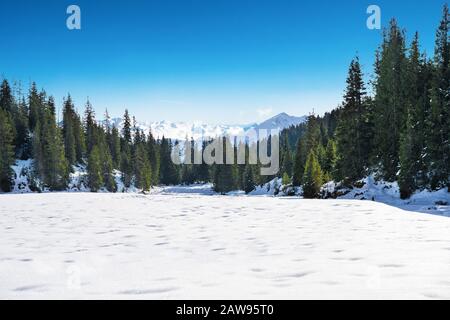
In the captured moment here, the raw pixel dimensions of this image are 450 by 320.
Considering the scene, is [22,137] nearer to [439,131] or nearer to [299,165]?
[299,165]

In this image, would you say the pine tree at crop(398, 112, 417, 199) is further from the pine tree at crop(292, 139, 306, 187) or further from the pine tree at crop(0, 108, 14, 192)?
the pine tree at crop(0, 108, 14, 192)

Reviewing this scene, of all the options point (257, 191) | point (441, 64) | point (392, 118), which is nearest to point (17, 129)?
point (257, 191)

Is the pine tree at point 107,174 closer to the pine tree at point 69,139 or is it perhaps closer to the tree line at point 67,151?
the tree line at point 67,151

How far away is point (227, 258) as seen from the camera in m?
6.78

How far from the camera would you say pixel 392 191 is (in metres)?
34.7

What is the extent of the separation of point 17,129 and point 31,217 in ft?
265

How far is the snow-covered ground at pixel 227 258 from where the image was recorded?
480cm

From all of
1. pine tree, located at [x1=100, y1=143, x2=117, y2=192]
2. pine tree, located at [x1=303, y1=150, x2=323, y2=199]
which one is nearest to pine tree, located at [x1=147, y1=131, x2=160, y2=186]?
pine tree, located at [x1=100, y1=143, x2=117, y2=192]

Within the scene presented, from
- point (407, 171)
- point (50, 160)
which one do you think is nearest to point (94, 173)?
point (50, 160)

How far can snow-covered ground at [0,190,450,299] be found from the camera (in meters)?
4.80

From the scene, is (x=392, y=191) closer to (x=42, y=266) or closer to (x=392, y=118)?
(x=392, y=118)

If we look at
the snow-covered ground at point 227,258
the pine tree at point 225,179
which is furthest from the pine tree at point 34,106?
the snow-covered ground at point 227,258

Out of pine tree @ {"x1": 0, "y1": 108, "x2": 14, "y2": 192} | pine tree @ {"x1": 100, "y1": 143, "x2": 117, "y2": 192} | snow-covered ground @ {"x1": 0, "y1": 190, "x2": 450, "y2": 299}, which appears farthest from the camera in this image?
pine tree @ {"x1": 100, "y1": 143, "x2": 117, "y2": 192}

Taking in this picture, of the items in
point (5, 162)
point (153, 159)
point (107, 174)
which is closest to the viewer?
point (5, 162)
